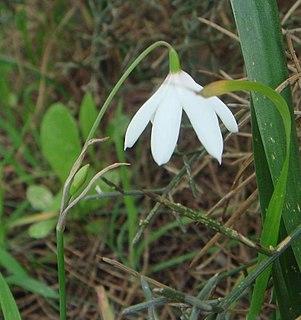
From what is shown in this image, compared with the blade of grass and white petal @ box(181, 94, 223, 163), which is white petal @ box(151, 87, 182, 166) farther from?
the blade of grass

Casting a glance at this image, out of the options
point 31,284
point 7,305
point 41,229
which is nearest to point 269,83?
point 7,305

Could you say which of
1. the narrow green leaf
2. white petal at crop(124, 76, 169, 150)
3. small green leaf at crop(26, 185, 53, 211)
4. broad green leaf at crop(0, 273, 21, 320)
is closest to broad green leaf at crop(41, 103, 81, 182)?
small green leaf at crop(26, 185, 53, 211)

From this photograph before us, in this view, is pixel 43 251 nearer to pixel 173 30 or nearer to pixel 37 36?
pixel 173 30

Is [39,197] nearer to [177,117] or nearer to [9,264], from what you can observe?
[9,264]

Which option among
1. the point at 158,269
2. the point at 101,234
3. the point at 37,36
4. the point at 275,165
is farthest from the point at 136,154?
the point at 275,165

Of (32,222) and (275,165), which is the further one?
(32,222)

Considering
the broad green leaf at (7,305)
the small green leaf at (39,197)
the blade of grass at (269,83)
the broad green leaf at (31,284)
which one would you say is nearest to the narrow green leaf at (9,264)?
the broad green leaf at (31,284)
